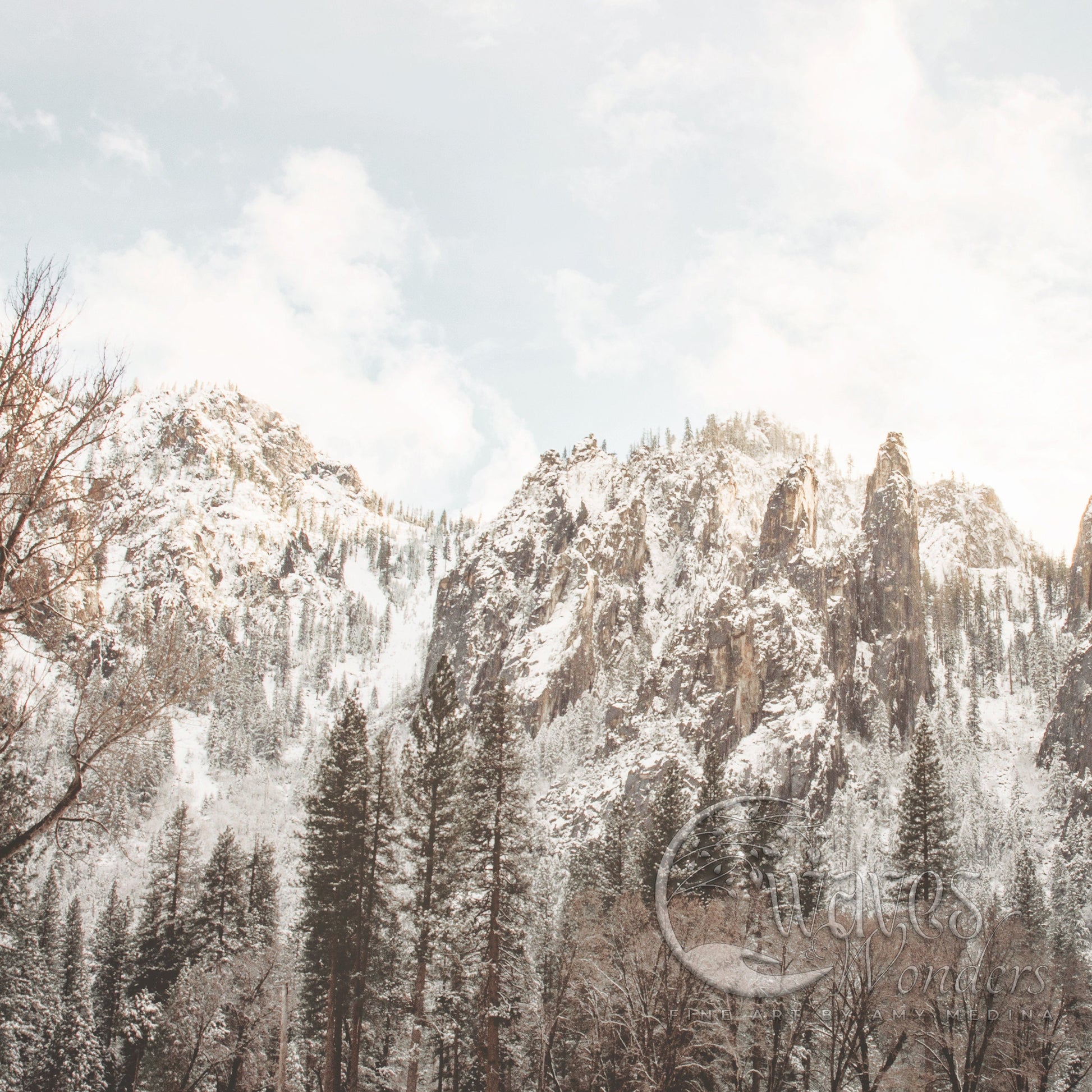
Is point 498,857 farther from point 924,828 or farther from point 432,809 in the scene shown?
point 924,828

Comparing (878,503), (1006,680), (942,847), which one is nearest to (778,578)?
(878,503)

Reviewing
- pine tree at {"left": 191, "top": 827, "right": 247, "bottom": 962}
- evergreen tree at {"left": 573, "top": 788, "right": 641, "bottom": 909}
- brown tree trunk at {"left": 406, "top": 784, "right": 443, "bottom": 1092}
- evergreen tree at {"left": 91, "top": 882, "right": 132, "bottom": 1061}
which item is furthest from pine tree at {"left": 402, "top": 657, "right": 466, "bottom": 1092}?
evergreen tree at {"left": 91, "top": 882, "right": 132, "bottom": 1061}

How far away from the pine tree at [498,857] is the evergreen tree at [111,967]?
21.6 m

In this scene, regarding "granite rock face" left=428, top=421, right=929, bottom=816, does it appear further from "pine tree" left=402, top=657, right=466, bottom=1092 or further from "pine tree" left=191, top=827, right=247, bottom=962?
"pine tree" left=402, top=657, right=466, bottom=1092

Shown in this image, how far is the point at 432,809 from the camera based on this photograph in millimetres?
26641

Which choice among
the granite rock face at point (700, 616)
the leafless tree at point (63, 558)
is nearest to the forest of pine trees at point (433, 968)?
the leafless tree at point (63, 558)

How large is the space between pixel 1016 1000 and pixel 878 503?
98.3 metres

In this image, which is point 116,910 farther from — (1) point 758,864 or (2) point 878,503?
(2) point 878,503

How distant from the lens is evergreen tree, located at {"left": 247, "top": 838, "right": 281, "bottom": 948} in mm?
36000

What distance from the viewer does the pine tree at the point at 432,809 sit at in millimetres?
25047

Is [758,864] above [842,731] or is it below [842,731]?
below

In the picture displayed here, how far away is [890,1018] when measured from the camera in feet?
81.4

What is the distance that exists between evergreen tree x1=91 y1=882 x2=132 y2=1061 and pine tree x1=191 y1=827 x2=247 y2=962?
4.71 m

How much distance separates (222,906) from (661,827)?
20.4 meters
